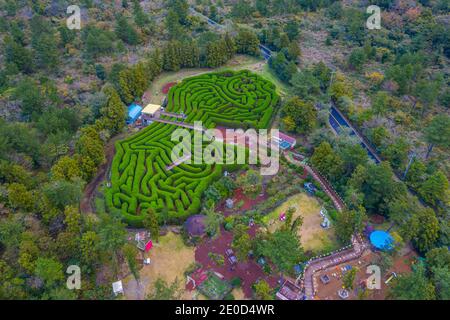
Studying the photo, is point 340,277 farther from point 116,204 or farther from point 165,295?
point 116,204

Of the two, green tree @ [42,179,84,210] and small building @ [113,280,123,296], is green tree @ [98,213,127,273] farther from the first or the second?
green tree @ [42,179,84,210]

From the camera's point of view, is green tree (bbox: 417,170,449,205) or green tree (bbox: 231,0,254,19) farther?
green tree (bbox: 231,0,254,19)

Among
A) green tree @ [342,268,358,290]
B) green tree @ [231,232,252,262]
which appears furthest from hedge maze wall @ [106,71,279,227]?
green tree @ [342,268,358,290]

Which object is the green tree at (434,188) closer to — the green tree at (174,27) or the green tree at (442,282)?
the green tree at (442,282)

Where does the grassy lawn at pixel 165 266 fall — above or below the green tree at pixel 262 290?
below

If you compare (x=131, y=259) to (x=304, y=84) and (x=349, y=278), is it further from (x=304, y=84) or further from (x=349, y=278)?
(x=304, y=84)

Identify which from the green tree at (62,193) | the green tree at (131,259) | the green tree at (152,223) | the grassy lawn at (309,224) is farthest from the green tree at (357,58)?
the green tree at (131,259)

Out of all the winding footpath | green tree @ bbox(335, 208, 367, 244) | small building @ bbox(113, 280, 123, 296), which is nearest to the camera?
small building @ bbox(113, 280, 123, 296)
